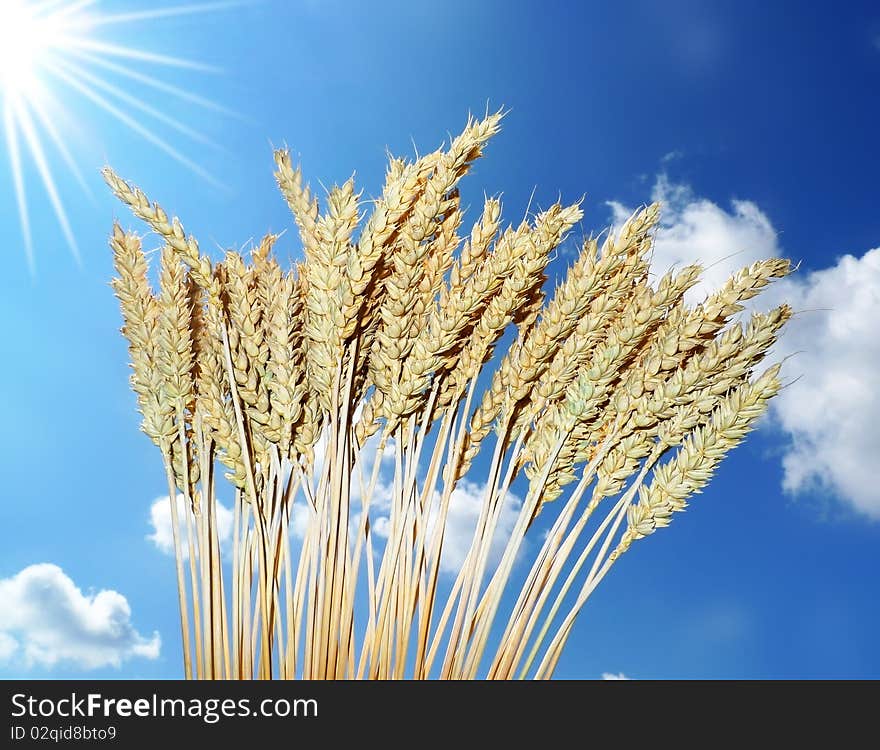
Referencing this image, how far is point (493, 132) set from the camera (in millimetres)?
1688

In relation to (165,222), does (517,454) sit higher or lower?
lower

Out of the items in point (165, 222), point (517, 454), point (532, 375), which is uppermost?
point (165, 222)

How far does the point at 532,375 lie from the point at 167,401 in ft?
2.99

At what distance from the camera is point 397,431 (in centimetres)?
181
